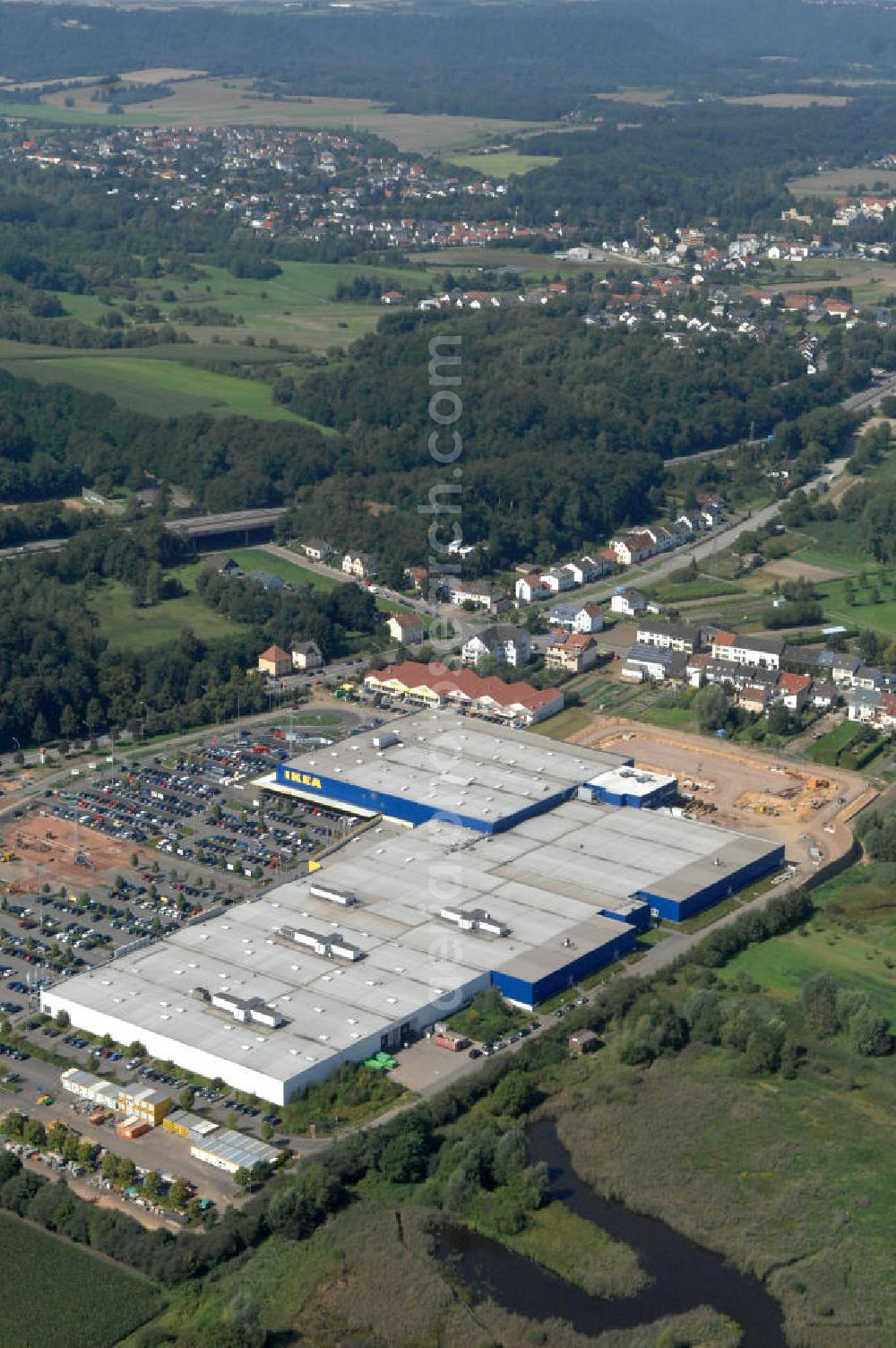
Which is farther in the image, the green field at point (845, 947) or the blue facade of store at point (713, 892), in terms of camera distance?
the blue facade of store at point (713, 892)

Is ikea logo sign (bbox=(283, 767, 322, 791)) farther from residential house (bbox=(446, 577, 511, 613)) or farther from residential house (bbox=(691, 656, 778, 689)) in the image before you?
residential house (bbox=(446, 577, 511, 613))

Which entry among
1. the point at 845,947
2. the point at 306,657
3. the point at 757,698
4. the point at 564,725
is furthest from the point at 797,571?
the point at 845,947

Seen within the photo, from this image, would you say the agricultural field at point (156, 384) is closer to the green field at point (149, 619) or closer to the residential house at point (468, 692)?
the green field at point (149, 619)

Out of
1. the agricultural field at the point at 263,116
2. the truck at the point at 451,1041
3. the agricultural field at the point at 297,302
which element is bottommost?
the truck at the point at 451,1041

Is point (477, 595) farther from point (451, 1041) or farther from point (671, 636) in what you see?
point (451, 1041)

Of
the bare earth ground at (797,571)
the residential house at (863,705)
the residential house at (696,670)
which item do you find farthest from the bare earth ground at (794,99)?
the residential house at (863,705)

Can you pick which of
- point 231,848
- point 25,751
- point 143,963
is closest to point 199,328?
point 25,751

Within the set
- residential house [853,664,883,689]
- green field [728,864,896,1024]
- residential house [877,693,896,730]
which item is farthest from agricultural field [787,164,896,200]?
green field [728,864,896,1024]
